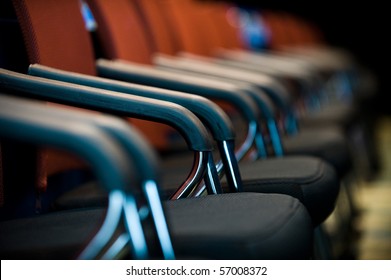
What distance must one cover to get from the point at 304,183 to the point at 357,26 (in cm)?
630

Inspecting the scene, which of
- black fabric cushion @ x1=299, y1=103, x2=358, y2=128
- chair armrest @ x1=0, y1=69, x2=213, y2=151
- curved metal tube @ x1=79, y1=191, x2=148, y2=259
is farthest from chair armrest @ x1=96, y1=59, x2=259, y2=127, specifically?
black fabric cushion @ x1=299, y1=103, x2=358, y2=128

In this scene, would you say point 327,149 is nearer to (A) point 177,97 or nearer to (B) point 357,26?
(A) point 177,97

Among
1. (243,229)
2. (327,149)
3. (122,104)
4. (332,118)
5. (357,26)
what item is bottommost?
(357,26)

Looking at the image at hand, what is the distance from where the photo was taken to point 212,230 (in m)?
0.85

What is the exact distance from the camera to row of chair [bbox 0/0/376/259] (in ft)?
2.44

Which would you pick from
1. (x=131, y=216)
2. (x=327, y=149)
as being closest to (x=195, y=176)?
(x=131, y=216)

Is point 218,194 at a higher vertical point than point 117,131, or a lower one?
lower

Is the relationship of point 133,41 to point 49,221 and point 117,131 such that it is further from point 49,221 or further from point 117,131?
point 117,131

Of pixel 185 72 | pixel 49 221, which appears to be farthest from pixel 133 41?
pixel 49 221

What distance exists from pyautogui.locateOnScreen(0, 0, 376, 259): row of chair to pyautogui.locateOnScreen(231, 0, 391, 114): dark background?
16.4ft

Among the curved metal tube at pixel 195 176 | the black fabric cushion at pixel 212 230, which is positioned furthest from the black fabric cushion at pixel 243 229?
the curved metal tube at pixel 195 176

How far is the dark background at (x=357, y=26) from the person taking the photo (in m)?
6.84

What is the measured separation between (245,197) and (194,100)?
203mm

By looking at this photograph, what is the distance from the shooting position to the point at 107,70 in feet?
5.15
